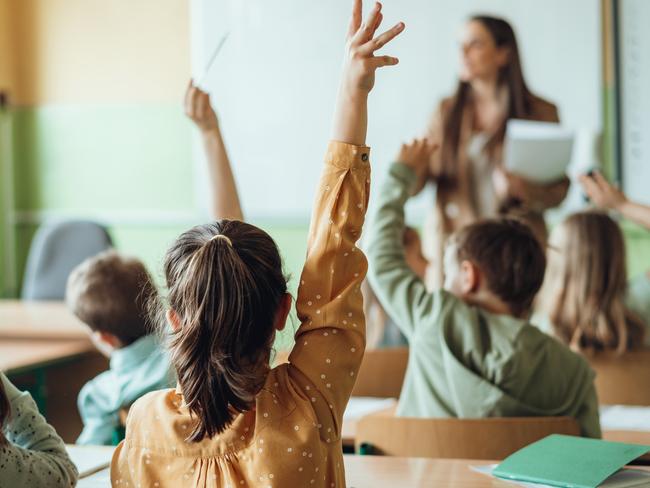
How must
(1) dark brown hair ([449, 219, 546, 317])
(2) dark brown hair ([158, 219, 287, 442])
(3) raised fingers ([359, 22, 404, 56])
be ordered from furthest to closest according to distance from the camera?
(1) dark brown hair ([449, 219, 546, 317])
(3) raised fingers ([359, 22, 404, 56])
(2) dark brown hair ([158, 219, 287, 442])

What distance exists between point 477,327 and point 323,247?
29.9 inches

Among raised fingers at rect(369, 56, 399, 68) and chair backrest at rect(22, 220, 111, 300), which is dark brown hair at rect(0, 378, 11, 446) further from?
chair backrest at rect(22, 220, 111, 300)

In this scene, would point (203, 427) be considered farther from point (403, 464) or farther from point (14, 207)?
point (14, 207)

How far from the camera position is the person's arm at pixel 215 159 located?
6.42 feet

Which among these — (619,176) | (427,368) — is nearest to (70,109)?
(619,176)

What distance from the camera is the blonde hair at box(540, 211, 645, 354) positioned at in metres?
A: 2.66

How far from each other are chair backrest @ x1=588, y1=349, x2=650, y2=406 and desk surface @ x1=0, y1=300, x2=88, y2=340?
6.55 ft

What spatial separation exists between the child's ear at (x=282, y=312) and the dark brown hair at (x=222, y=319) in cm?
2

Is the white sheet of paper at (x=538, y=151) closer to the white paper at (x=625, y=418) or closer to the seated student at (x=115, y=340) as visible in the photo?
the white paper at (x=625, y=418)

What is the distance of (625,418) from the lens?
89.6 inches

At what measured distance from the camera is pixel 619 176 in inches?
175

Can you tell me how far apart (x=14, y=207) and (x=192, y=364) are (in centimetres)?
477

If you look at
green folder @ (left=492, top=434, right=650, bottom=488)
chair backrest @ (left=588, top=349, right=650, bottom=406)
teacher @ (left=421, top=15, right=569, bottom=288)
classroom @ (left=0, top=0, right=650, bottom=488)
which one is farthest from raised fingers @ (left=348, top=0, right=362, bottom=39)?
teacher @ (left=421, top=15, right=569, bottom=288)

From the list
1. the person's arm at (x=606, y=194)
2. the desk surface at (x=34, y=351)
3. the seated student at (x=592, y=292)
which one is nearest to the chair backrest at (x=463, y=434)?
the person's arm at (x=606, y=194)
